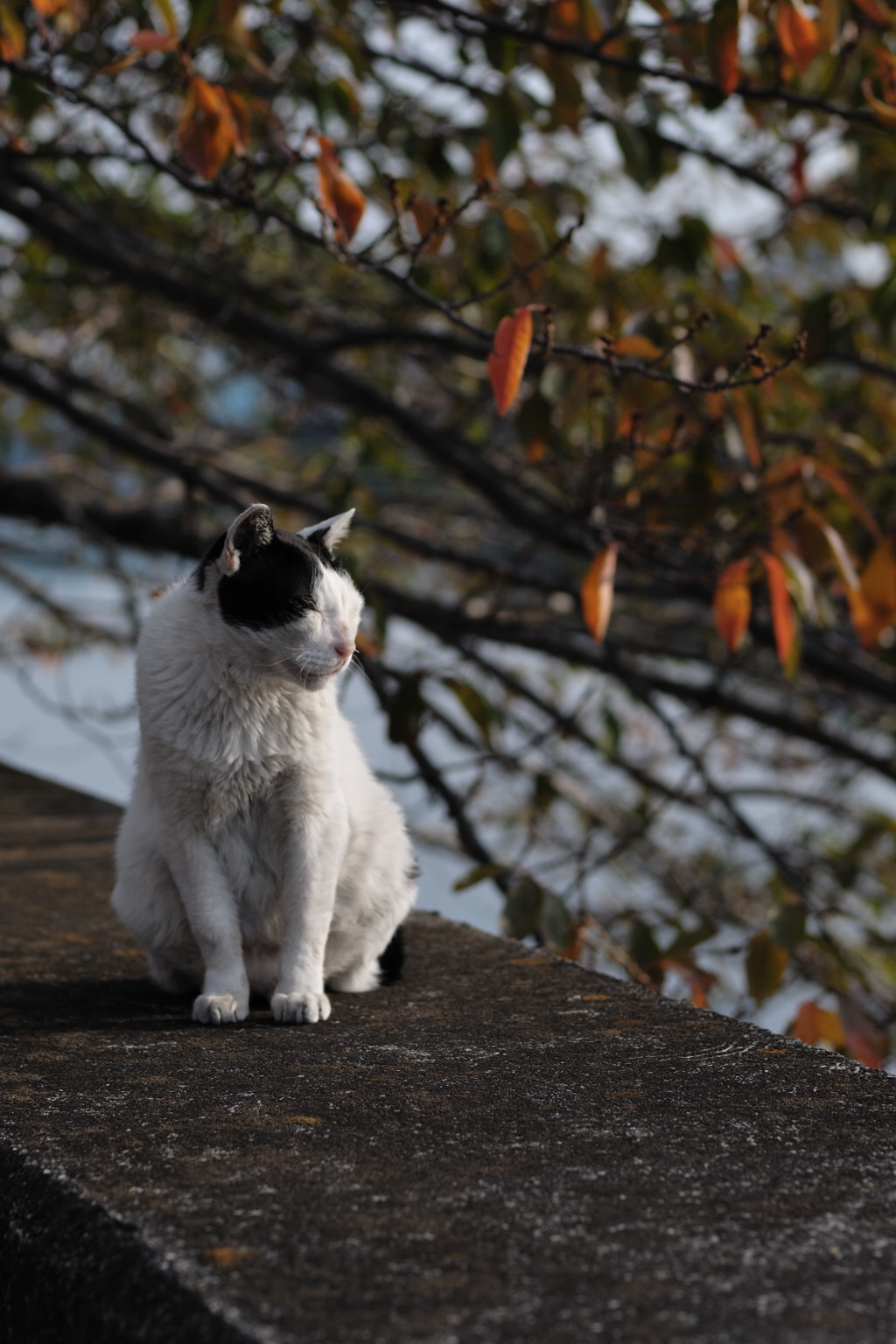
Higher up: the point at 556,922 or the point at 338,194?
the point at 338,194

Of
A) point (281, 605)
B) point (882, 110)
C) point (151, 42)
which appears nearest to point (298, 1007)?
point (281, 605)

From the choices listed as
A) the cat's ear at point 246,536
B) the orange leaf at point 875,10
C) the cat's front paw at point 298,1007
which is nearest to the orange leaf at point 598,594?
the cat's ear at point 246,536

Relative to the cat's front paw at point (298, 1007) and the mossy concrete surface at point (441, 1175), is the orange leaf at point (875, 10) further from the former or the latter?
the cat's front paw at point (298, 1007)

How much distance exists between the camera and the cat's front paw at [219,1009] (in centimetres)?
204

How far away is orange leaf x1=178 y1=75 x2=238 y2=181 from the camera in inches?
100

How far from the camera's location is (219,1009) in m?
2.03

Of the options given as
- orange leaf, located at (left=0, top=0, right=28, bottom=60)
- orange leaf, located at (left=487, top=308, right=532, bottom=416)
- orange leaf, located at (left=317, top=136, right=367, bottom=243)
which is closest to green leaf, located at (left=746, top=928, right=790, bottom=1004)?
orange leaf, located at (left=487, top=308, right=532, bottom=416)

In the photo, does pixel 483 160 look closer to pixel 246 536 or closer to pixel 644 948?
pixel 246 536

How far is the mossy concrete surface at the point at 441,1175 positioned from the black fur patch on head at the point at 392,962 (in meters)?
0.13

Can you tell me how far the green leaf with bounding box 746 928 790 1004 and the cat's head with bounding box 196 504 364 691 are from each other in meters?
1.18

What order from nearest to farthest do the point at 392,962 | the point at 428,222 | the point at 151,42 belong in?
the point at 392,962 < the point at 151,42 < the point at 428,222

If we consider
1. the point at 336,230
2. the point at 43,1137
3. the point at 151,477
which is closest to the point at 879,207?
the point at 336,230

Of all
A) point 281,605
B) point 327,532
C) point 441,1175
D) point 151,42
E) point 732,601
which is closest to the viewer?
point 441,1175

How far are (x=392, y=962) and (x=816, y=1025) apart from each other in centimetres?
86
